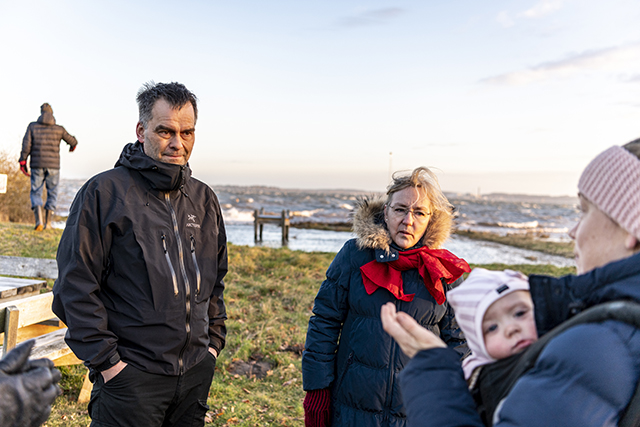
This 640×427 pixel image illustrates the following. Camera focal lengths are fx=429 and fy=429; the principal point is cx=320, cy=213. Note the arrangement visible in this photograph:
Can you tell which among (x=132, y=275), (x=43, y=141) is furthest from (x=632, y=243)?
(x=43, y=141)

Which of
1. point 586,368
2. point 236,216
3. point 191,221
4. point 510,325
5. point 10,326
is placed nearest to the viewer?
point 586,368

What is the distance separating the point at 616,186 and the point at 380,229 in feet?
5.93

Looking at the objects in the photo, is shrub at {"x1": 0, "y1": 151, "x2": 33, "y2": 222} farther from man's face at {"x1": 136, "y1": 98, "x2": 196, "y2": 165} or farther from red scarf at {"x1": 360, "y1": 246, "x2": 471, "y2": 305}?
red scarf at {"x1": 360, "y1": 246, "x2": 471, "y2": 305}

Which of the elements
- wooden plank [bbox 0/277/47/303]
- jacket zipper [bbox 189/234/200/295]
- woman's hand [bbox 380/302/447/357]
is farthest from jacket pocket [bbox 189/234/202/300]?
wooden plank [bbox 0/277/47/303]

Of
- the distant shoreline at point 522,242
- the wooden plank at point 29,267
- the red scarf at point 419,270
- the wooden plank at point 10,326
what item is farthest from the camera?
the distant shoreline at point 522,242

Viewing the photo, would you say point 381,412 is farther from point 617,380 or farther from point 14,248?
point 14,248

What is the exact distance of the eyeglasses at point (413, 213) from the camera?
2.86 metres

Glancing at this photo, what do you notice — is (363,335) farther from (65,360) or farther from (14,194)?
(14,194)

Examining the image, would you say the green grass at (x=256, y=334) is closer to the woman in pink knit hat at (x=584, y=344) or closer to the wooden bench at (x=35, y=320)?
the wooden bench at (x=35, y=320)

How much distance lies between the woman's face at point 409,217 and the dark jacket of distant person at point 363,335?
0.20ft

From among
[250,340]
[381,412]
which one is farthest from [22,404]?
[250,340]

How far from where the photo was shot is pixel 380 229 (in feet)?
9.34

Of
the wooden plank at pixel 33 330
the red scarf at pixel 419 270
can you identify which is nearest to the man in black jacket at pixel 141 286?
the red scarf at pixel 419 270

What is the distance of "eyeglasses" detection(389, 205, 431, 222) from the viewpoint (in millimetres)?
2863
